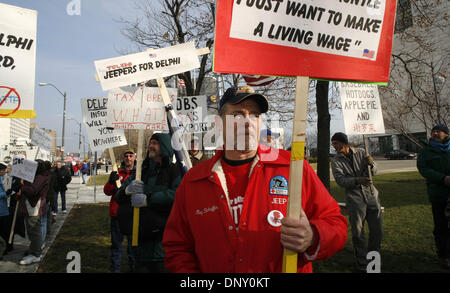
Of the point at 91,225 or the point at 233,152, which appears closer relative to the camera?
the point at 233,152

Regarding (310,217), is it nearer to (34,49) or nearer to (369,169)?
(34,49)

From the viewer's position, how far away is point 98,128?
6488 mm

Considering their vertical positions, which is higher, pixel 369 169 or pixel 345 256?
pixel 369 169

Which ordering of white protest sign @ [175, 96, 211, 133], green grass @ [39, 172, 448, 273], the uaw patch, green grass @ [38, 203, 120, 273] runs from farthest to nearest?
white protest sign @ [175, 96, 211, 133]
green grass @ [38, 203, 120, 273]
green grass @ [39, 172, 448, 273]
the uaw patch

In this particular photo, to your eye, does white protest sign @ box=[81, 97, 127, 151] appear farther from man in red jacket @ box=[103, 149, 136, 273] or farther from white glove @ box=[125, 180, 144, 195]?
white glove @ box=[125, 180, 144, 195]

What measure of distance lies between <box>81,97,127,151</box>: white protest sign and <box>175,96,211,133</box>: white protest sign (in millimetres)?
1346

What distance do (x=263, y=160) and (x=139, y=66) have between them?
3.11 metres

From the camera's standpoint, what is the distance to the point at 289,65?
1.58 metres

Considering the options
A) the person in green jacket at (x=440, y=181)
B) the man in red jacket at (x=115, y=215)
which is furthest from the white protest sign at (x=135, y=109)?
the person in green jacket at (x=440, y=181)

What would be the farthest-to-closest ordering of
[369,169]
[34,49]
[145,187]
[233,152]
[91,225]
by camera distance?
1. [91,225]
2. [369,169]
3. [145,187]
4. [34,49]
5. [233,152]

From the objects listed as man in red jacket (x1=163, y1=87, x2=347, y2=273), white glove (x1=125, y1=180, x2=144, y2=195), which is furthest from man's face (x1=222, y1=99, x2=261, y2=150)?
white glove (x1=125, y1=180, x2=144, y2=195)

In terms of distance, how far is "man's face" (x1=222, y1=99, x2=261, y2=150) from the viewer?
73.0 inches
